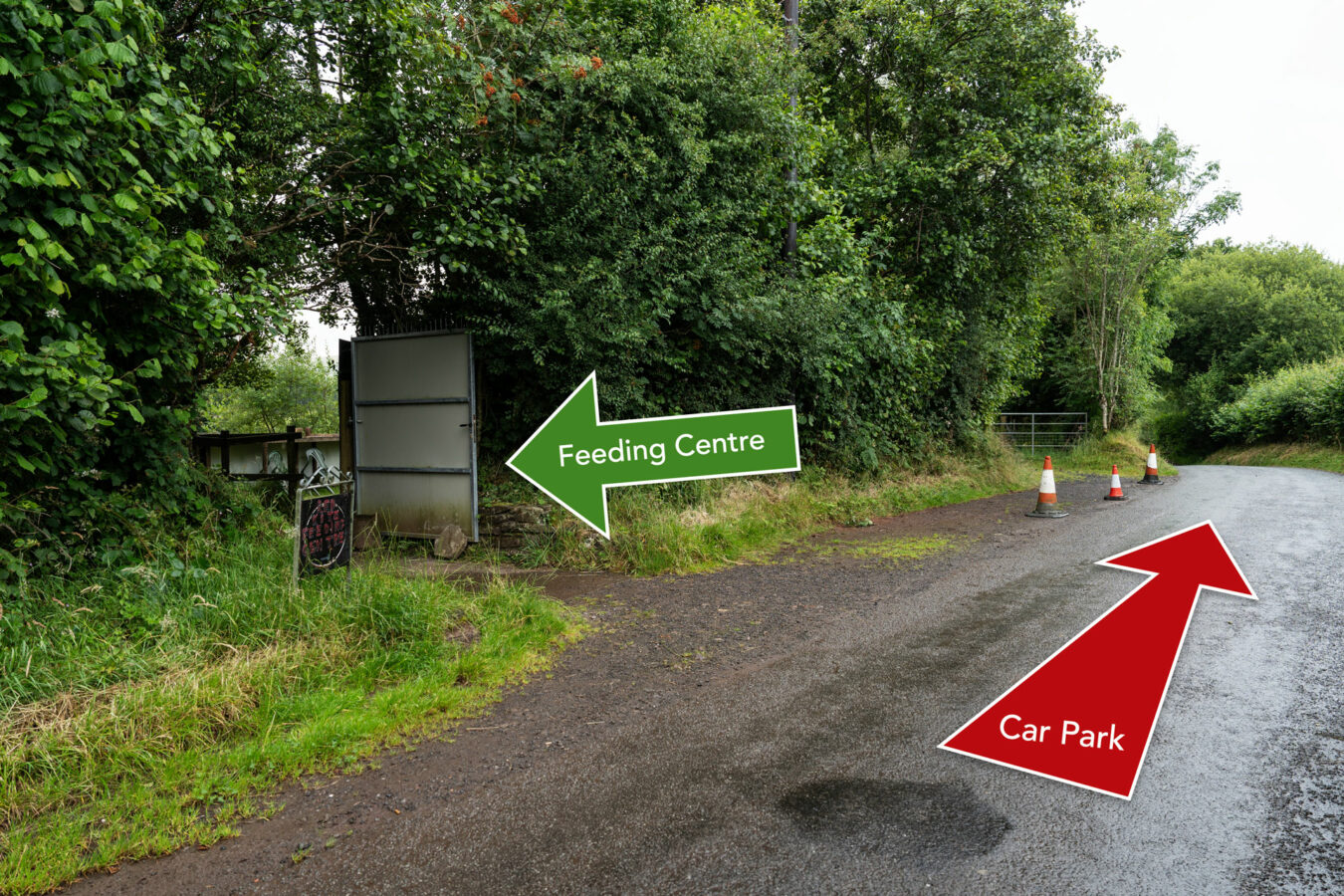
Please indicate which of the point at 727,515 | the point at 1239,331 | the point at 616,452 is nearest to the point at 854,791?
the point at 616,452

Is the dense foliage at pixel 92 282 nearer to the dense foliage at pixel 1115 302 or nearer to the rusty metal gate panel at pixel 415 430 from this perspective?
the rusty metal gate panel at pixel 415 430

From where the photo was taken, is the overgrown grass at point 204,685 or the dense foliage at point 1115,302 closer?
the overgrown grass at point 204,685

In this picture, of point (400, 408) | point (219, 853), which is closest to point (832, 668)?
point (219, 853)

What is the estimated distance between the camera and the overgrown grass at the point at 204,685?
10.1 feet

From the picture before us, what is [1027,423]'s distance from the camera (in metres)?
28.3

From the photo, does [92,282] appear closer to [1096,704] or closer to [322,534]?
[322,534]

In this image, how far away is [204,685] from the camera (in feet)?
12.7

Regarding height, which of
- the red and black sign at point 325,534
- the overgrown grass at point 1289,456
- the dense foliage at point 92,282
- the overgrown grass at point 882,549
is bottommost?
the overgrown grass at point 1289,456

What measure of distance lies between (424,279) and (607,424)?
3.01 metres

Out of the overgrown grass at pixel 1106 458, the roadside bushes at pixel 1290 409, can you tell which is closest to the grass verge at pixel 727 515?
the overgrown grass at pixel 1106 458

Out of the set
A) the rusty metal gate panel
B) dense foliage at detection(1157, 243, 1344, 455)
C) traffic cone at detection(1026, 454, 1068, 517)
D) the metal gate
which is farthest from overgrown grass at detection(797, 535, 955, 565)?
dense foliage at detection(1157, 243, 1344, 455)

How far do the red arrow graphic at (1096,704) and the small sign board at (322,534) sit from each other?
416 cm

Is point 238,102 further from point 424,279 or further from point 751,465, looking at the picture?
point 751,465

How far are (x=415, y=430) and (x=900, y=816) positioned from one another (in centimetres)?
743
